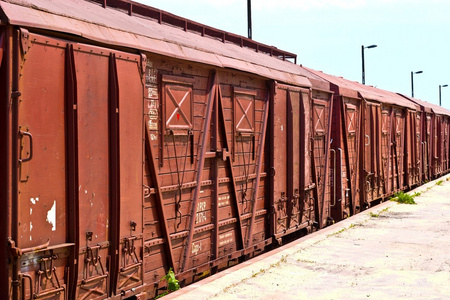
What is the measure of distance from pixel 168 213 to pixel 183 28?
11.4 feet

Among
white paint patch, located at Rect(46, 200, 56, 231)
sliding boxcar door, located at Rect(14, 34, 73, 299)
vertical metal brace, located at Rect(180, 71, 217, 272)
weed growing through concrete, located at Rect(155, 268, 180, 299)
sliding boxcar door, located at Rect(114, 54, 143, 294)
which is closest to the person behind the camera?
sliding boxcar door, located at Rect(14, 34, 73, 299)

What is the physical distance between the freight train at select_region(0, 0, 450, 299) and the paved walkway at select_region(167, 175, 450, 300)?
666mm

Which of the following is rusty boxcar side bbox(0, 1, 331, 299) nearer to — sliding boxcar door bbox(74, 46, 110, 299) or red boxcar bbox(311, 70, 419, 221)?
sliding boxcar door bbox(74, 46, 110, 299)

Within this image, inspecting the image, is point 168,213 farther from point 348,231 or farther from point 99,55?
point 348,231

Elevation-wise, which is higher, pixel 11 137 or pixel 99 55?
pixel 99 55

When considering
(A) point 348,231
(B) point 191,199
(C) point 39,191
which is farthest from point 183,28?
(A) point 348,231

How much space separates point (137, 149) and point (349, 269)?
4268 millimetres

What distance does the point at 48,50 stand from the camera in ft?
18.7

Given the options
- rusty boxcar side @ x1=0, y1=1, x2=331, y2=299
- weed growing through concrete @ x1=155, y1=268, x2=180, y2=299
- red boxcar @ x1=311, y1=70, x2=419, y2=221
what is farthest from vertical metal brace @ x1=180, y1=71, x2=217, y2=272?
red boxcar @ x1=311, y1=70, x2=419, y2=221

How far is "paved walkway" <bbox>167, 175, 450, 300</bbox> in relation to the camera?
771 centimetres

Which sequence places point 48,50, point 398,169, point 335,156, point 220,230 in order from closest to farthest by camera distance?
point 48,50
point 220,230
point 335,156
point 398,169

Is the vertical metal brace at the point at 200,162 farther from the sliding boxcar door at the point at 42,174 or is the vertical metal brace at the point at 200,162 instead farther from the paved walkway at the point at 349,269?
the sliding boxcar door at the point at 42,174

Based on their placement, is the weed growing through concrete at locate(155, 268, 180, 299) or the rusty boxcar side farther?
the weed growing through concrete at locate(155, 268, 180, 299)

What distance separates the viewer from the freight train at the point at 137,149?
17.8 feet
